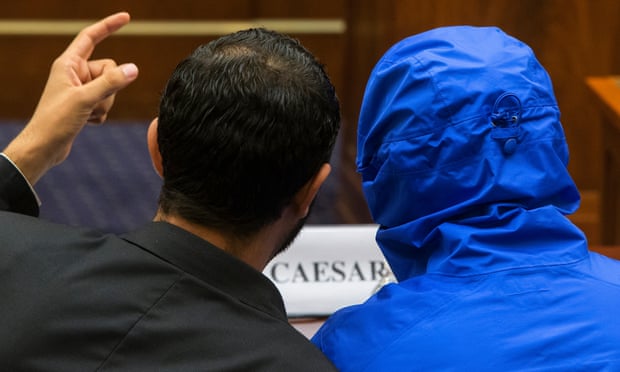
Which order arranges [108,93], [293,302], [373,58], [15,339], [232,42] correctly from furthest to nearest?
[373,58]
[293,302]
[108,93]
[232,42]
[15,339]

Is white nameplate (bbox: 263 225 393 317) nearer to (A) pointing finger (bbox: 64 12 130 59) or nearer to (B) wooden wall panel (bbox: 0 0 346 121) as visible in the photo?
(A) pointing finger (bbox: 64 12 130 59)

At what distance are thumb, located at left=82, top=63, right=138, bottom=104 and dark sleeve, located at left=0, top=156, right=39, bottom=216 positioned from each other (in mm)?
133

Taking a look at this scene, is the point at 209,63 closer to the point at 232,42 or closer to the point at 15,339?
the point at 232,42

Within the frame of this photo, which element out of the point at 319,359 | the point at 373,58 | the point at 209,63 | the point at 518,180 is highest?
the point at 209,63

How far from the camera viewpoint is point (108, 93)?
Result: 1.28m

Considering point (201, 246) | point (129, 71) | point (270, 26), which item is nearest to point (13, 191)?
point (129, 71)

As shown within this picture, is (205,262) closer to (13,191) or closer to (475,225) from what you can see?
(475,225)

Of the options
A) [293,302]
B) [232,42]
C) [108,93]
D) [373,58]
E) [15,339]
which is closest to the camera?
[15,339]

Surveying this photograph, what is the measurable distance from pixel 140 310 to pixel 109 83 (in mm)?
385

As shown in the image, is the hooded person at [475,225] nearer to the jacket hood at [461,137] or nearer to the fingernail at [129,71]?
the jacket hood at [461,137]

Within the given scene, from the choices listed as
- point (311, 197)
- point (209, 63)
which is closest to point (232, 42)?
point (209, 63)

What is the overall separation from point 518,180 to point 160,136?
1.21ft

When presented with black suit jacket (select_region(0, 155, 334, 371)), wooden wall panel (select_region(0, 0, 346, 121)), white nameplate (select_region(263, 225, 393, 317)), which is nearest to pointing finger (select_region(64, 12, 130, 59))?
black suit jacket (select_region(0, 155, 334, 371))

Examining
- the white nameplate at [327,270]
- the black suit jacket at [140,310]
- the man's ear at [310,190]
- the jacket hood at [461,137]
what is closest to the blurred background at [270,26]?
the white nameplate at [327,270]
